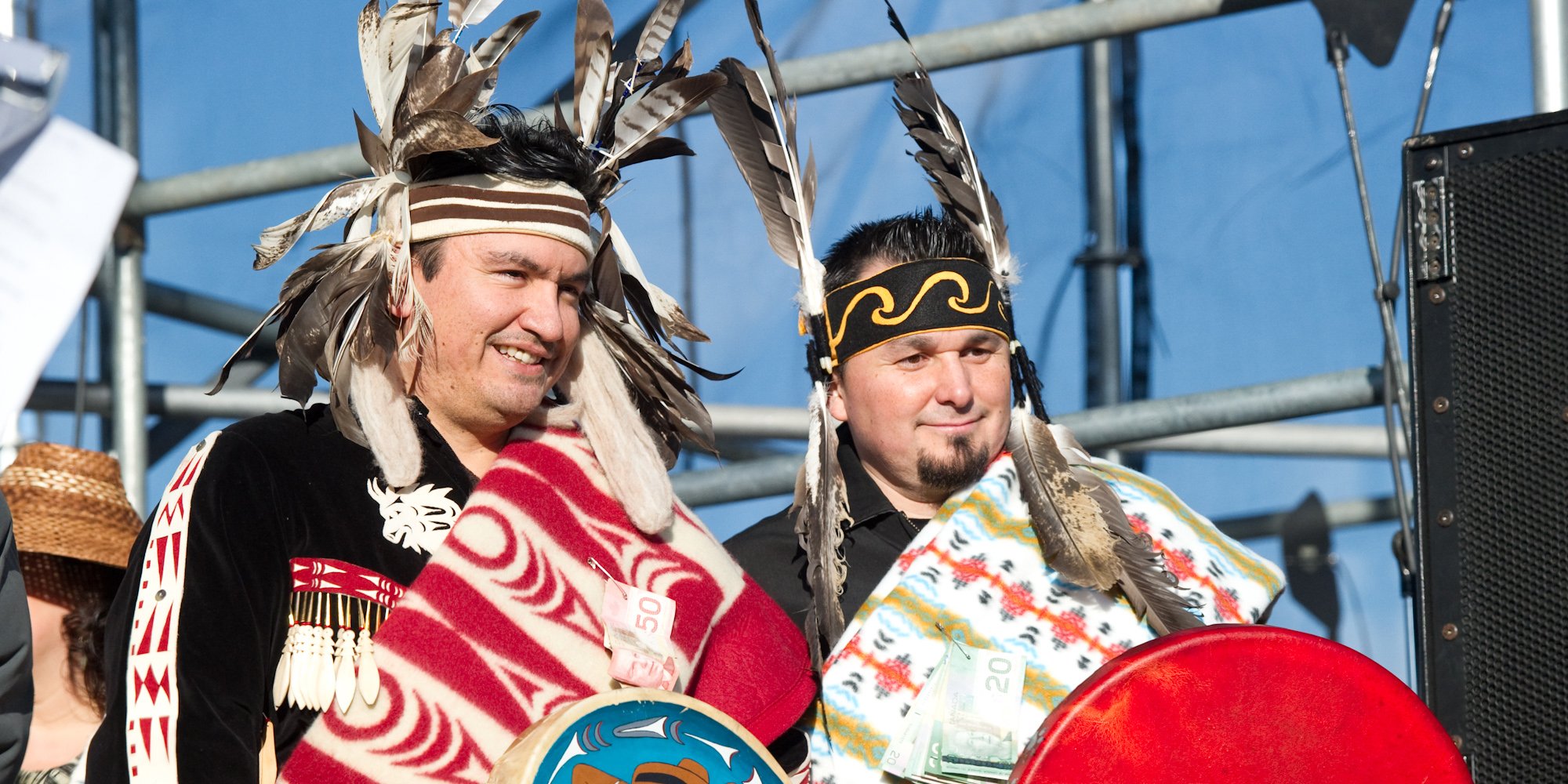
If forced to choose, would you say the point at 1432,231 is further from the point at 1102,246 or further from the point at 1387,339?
the point at 1102,246

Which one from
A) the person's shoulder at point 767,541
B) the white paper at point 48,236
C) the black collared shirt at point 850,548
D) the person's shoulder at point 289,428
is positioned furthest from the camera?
the person's shoulder at point 767,541

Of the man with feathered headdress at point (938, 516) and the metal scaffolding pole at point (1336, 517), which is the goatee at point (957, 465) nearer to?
the man with feathered headdress at point (938, 516)

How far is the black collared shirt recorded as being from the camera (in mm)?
2787

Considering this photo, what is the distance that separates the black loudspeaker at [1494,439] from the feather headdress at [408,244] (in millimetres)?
1147

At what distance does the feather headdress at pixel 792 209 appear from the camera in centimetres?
282

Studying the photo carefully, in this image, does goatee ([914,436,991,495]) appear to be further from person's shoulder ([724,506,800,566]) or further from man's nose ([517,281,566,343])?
man's nose ([517,281,566,343])

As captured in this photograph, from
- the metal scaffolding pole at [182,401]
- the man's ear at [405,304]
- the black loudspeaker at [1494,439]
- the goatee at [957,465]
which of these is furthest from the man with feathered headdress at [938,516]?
the metal scaffolding pole at [182,401]

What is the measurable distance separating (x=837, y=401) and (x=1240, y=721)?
1.11 metres

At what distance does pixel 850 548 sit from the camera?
2.85 meters

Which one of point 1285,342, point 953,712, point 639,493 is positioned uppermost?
point 1285,342

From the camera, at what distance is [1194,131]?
4039mm

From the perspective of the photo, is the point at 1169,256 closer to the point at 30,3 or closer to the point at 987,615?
the point at 987,615

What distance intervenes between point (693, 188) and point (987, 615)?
2.03 metres

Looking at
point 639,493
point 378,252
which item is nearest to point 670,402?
point 639,493
